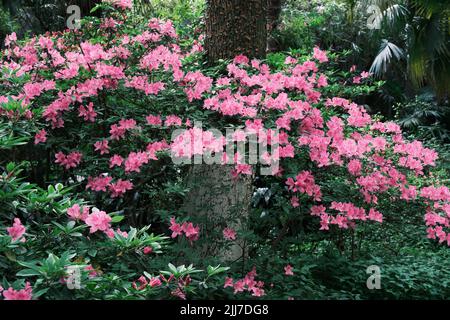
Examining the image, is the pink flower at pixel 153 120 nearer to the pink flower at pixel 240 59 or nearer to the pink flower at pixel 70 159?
the pink flower at pixel 70 159

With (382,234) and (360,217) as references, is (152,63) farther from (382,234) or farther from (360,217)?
(382,234)

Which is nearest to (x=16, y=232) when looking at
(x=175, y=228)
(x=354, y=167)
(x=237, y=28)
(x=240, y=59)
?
(x=175, y=228)

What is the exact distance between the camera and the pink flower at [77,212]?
7.09ft

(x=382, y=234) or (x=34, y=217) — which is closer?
(x=34, y=217)

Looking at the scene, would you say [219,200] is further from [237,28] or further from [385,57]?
[385,57]

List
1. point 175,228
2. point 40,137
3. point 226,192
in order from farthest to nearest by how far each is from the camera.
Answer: point 226,192, point 40,137, point 175,228

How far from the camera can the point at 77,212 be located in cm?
217

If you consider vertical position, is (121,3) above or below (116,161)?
above

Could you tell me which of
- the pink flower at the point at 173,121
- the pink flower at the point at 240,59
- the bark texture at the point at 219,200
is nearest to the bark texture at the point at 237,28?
the pink flower at the point at 240,59

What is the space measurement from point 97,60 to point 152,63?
34 cm

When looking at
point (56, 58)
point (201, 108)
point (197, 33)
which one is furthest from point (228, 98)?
point (197, 33)

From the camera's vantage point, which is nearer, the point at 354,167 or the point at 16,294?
the point at 16,294

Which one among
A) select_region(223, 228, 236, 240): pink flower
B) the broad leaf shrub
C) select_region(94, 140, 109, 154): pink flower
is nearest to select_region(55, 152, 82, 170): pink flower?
the broad leaf shrub
